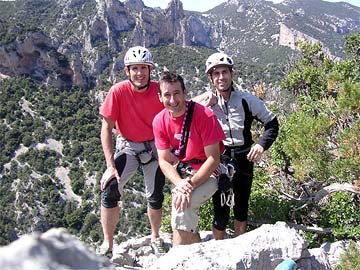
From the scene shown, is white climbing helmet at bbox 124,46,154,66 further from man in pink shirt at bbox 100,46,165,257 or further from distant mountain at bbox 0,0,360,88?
distant mountain at bbox 0,0,360,88

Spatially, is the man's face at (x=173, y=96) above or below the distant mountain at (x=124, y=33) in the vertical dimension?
below

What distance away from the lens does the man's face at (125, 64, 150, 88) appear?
12.8 ft

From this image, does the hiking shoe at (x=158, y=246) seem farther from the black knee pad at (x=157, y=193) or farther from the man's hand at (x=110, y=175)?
the man's hand at (x=110, y=175)

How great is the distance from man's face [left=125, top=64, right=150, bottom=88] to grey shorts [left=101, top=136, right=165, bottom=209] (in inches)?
23.1

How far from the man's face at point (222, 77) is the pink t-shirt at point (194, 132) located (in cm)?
71

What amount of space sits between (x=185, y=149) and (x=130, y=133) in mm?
968

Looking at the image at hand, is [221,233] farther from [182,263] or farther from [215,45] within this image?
[215,45]

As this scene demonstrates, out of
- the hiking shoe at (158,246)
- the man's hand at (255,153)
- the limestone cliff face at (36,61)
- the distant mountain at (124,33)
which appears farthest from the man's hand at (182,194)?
the limestone cliff face at (36,61)

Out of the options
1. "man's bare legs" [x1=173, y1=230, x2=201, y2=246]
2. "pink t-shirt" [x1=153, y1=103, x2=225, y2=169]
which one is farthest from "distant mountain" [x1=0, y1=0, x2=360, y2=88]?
"man's bare legs" [x1=173, y1=230, x2=201, y2=246]

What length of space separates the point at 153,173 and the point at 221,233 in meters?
0.89

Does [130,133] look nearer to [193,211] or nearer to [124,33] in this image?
[193,211]

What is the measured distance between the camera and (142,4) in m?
150

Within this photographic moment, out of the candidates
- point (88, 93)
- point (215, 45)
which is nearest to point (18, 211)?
point (88, 93)

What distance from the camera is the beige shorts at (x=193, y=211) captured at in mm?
3180
